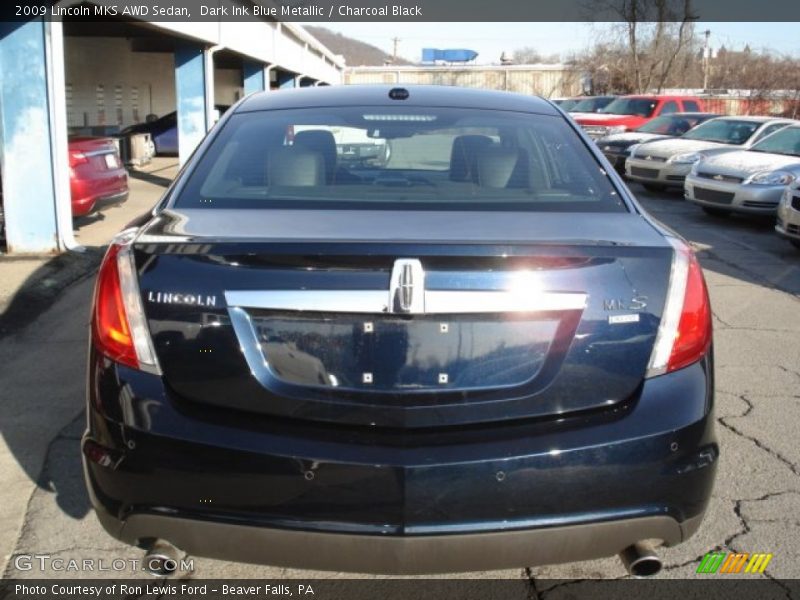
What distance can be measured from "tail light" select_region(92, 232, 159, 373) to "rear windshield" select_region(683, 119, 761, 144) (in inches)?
560

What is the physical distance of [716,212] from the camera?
13047 mm

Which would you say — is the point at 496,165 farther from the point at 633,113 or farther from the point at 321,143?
the point at 633,113

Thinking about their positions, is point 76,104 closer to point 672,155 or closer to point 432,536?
point 672,155

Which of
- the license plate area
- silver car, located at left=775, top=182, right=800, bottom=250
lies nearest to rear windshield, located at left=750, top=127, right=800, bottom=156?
silver car, located at left=775, top=182, right=800, bottom=250

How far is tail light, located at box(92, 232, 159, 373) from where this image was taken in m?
2.39

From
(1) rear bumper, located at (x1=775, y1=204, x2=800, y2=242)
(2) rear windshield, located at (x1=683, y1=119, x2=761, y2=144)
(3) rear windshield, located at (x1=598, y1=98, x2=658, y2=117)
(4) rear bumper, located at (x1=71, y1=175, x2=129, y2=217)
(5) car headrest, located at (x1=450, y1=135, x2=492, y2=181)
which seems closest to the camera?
(5) car headrest, located at (x1=450, y1=135, x2=492, y2=181)

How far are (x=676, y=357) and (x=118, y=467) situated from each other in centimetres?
167

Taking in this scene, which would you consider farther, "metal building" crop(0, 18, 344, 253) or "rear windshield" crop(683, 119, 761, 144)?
"rear windshield" crop(683, 119, 761, 144)

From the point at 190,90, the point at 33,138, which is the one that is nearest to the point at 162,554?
the point at 33,138

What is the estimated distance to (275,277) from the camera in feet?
7.56

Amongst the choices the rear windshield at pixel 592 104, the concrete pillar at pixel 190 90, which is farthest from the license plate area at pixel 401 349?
the rear windshield at pixel 592 104

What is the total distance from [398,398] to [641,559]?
87 cm

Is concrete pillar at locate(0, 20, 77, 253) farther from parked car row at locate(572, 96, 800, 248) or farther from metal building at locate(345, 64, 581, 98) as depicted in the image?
metal building at locate(345, 64, 581, 98)

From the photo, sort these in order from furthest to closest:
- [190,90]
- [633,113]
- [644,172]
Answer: [633,113]
[644,172]
[190,90]
